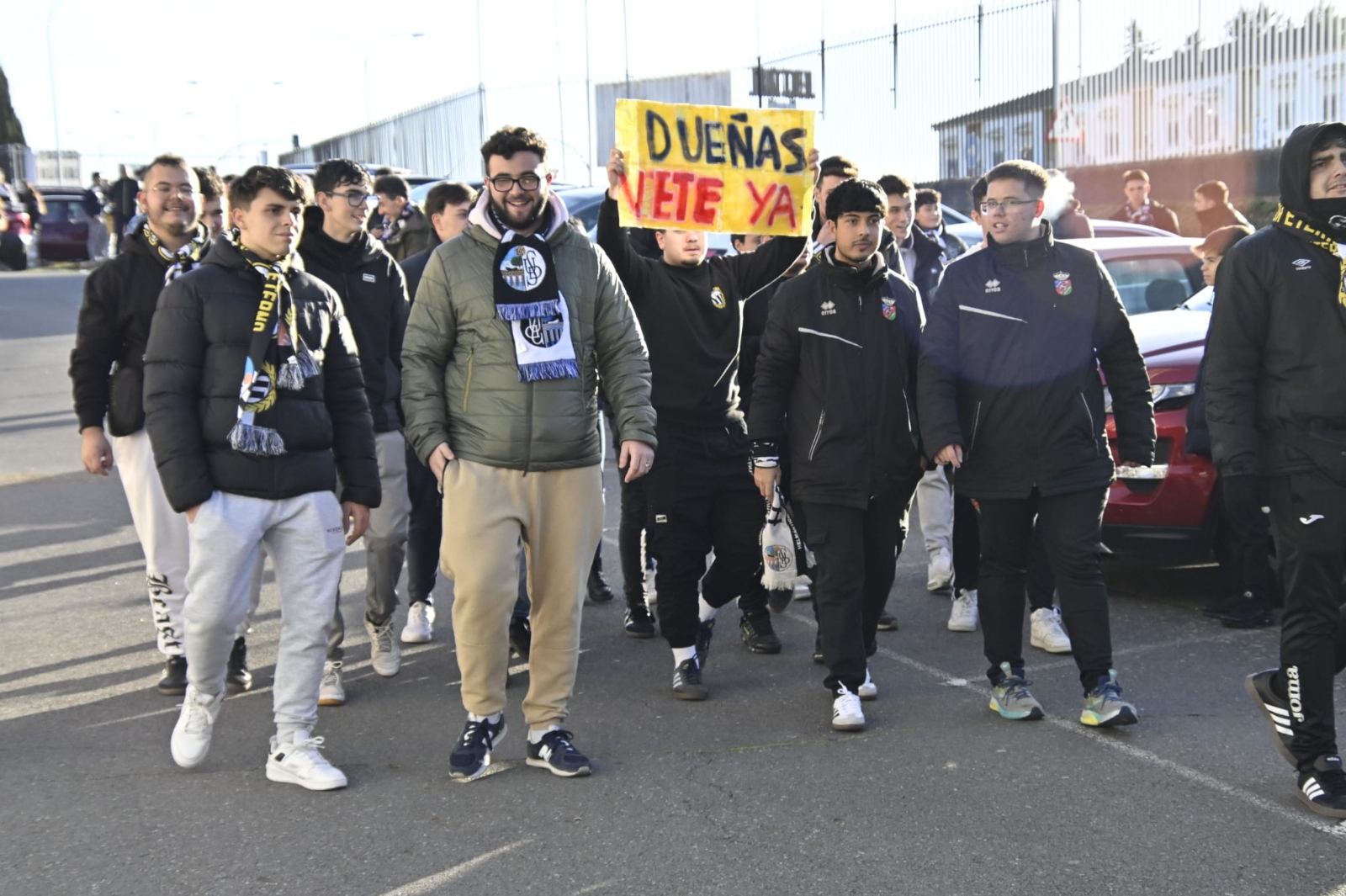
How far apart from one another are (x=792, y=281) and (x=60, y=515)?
6475mm

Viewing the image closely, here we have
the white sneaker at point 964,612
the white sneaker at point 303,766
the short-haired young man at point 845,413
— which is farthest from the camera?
the white sneaker at point 964,612

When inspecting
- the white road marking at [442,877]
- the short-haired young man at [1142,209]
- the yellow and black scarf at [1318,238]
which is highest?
the short-haired young man at [1142,209]

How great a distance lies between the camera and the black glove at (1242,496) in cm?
464

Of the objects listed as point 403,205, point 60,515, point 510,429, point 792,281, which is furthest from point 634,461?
point 60,515

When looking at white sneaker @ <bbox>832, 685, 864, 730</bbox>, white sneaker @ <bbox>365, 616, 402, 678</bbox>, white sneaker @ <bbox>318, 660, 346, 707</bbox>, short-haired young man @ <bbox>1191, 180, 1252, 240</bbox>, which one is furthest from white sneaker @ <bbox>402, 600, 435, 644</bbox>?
short-haired young man @ <bbox>1191, 180, 1252, 240</bbox>

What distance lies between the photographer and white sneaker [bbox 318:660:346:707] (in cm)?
600

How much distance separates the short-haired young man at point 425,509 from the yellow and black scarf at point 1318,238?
348 cm

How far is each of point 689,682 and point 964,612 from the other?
5.40 ft

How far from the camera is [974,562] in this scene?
704cm

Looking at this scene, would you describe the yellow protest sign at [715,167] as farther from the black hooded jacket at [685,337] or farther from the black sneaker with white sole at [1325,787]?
the black sneaker with white sole at [1325,787]

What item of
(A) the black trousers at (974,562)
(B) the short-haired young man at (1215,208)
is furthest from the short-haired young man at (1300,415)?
(B) the short-haired young man at (1215,208)

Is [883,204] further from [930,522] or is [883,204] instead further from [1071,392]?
[930,522]

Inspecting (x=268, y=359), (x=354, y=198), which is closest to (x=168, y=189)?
(x=354, y=198)

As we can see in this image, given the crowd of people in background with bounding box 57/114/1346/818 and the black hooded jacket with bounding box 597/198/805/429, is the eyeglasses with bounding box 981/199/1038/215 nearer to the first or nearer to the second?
the crowd of people in background with bounding box 57/114/1346/818
